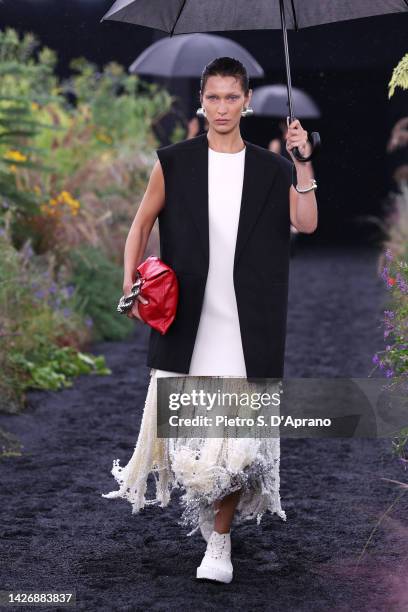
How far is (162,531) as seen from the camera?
524cm

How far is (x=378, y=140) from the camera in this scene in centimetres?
2623

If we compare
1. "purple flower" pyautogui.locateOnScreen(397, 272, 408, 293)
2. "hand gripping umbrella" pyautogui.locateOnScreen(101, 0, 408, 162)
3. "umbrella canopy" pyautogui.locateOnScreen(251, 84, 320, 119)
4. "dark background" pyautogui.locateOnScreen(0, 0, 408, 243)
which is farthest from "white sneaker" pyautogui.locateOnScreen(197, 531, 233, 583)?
"umbrella canopy" pyautogui.locateOnScreen(251, 84, 320, 119)

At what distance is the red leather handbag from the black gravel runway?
0.96 metres

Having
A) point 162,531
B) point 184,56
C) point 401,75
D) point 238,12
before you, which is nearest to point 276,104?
point 184,56

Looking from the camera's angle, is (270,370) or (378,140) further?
(378,140)

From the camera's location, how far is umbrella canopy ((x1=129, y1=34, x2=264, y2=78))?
40.9 ft

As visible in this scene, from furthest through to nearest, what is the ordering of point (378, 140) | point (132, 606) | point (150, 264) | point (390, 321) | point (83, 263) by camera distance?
point (378, 140) < point (83, 263) < point (390, 321) < point (150, 264) < point (132, 606)

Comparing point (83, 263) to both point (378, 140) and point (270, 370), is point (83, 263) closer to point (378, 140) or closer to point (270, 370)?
point (270, 370)

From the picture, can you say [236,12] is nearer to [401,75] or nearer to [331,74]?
[401,75]

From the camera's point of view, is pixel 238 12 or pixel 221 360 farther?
pixel 238 12

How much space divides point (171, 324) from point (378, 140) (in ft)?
73.2

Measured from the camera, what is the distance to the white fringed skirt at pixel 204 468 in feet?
14.5

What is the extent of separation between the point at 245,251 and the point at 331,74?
21.8m

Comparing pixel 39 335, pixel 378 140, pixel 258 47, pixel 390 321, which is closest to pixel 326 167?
pixel 378 140
